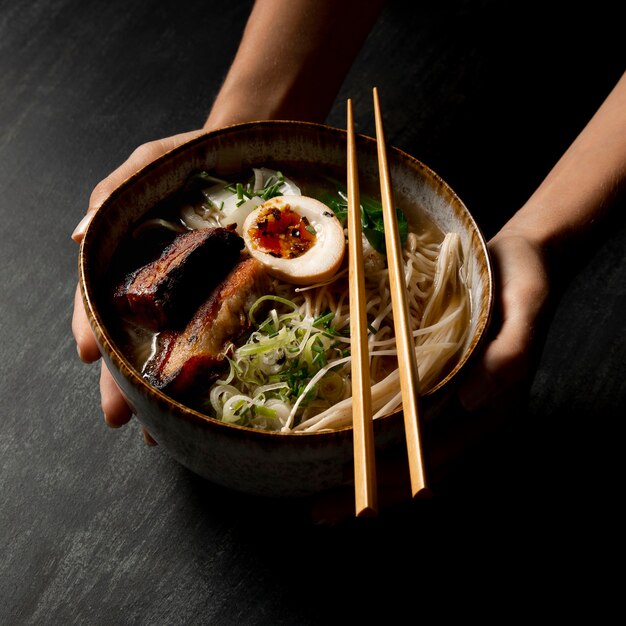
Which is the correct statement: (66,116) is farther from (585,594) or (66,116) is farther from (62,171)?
(585,594)

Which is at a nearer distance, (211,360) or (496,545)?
(211,360)

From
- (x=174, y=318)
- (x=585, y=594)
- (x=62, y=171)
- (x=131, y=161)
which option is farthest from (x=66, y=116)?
(x=585, y=594)

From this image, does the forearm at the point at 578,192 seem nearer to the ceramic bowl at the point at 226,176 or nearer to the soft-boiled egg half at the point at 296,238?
the ceramic bowl at the point at 226,176

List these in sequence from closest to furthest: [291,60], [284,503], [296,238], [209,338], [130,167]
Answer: [209,338] < [296,238] < [284,503] < [130,167] < [291,60]

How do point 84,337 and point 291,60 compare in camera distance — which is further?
point 291,60

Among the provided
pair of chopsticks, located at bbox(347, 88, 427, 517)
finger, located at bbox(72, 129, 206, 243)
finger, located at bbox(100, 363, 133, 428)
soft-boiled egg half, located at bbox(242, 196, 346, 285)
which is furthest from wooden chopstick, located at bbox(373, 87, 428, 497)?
finger, located at bbox(100, 363, 133, 428)

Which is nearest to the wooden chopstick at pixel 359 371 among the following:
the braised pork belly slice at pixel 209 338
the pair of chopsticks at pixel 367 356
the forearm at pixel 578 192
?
Answer: the pair of chopsticks at pixel 367 356

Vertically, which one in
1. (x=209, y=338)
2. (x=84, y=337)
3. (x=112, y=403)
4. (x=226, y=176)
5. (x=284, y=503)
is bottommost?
(x=284, y=503)

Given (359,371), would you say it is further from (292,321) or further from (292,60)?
(292,60)

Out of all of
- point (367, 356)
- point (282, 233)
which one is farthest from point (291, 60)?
point (367, 356)
